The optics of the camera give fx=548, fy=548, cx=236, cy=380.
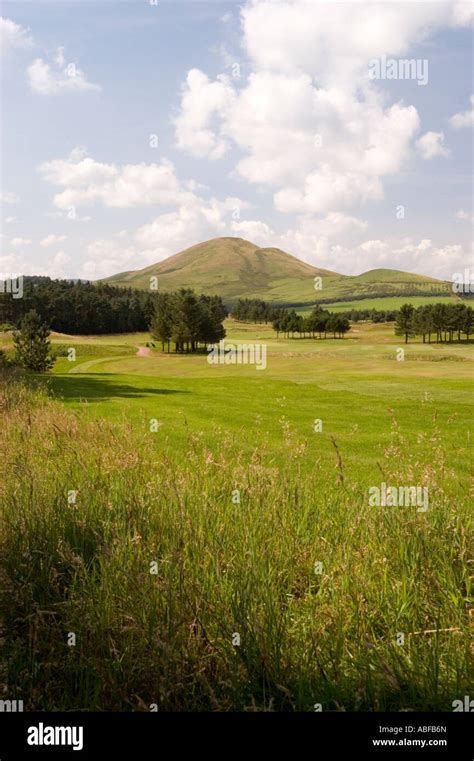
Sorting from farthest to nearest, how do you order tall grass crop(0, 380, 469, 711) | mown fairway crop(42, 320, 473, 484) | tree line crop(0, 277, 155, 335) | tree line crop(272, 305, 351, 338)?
1. tree line crop(272, 305, 351, 338)
2. tree line crop(0, 277, 155, 335)
3. mown fairway crop(42, 320, 473, 484)
4. tall grass crop(0, 380, 469, 711)

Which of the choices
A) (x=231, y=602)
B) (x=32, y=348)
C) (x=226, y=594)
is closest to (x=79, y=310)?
(x=32, y=348)

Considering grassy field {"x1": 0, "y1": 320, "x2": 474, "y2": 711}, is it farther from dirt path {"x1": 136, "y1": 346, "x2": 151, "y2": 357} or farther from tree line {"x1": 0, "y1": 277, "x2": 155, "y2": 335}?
tree line {"x1": 0, "y1": 277, "x2": 155, "y2": 335}

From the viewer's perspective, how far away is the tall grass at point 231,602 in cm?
390

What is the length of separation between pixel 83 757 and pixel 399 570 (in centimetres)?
311

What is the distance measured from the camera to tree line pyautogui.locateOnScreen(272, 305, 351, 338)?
Result: 147 meters

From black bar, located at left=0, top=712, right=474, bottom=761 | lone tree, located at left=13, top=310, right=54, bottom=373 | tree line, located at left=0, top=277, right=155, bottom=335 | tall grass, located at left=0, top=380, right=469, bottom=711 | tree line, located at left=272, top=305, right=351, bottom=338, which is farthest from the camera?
tree line, located at left=272, top=305, right=351, bottom=338

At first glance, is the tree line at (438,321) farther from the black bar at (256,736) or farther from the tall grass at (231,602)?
the black bar at (256,736)

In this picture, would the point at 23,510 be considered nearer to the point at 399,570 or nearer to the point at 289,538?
the point at 289,538

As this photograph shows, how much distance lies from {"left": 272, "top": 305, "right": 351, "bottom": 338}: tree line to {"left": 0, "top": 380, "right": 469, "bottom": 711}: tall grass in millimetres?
143240

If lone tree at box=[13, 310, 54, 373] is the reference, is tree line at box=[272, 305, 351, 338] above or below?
above

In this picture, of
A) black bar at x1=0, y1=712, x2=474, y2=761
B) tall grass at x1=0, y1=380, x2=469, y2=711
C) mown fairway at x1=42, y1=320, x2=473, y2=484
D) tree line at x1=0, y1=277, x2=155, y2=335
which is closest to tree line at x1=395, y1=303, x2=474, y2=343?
tree line at x1=0, y1=277, x2=155, y2=335

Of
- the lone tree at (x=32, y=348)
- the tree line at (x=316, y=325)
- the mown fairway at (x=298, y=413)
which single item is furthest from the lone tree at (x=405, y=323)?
the mown fairway at (x=298, y=413)

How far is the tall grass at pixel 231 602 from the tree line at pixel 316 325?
14324cm

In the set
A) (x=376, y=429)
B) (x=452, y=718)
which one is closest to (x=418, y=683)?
(x=452, y=718)
